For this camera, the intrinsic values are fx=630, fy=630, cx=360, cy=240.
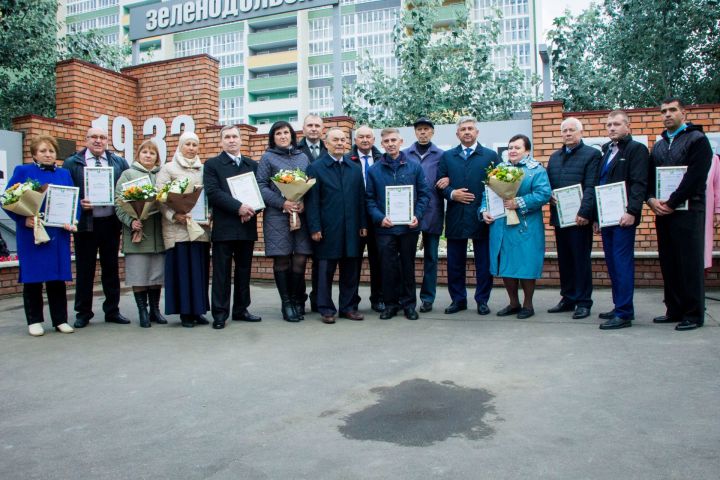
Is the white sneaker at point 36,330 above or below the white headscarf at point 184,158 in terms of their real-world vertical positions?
below

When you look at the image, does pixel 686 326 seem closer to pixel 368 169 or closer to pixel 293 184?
pixel 368 169

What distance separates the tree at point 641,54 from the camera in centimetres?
1406

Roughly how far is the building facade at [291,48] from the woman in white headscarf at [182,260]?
1901 inches

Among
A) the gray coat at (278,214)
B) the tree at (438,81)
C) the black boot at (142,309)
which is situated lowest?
the black boot at (142,309)

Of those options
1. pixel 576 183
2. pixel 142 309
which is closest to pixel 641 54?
pixel 576 183

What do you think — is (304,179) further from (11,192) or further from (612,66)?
(612,66)

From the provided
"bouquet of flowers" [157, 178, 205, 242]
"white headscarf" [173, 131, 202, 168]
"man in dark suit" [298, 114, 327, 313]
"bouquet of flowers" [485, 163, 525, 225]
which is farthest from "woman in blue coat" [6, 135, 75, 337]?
"bouquet of flowers" [485, 163, 525, 225]

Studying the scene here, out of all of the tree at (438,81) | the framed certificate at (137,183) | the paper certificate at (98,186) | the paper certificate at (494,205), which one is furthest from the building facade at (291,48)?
the framed certificate at (137,183)

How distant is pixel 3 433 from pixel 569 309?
16.9 ft

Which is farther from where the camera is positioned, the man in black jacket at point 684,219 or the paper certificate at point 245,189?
the paper certificate at point 245,189

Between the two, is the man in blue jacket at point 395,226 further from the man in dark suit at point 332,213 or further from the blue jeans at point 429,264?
the blue jeans at point 429,264

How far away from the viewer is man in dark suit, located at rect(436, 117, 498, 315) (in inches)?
249

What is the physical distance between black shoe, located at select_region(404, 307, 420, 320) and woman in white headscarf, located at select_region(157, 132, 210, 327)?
193cm

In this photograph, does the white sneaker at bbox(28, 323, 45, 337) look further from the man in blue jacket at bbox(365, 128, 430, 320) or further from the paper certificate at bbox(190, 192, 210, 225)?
the man in blue jacket at bbox(365, 128, 430, 320)
